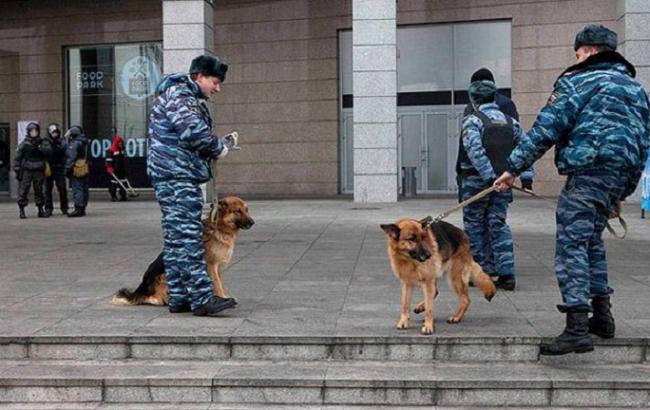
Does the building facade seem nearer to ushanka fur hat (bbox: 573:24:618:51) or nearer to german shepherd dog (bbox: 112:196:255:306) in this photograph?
german shepherd dog (bbox: 112:196:255:306)

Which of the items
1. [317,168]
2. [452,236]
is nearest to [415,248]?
[452,236]

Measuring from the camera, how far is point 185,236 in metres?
6.42

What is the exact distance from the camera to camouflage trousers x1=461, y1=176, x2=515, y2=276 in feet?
25.4

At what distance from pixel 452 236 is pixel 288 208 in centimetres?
1314

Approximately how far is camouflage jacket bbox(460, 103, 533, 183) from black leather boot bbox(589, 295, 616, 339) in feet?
6.39

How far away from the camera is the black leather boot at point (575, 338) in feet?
17.8

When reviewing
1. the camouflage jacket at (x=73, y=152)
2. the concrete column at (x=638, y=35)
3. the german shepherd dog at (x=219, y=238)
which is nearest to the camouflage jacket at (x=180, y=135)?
the german shepherd dog at (x=219, y=238)

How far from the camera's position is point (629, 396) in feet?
17.0

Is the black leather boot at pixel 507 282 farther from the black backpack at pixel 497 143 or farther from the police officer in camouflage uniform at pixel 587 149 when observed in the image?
the police officer in camouflage uniform at pixel 587 149

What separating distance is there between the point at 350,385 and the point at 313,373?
12.8 inches

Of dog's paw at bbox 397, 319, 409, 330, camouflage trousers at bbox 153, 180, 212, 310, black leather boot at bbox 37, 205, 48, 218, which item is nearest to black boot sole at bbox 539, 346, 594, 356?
dog's paw at bbox 397, 319, 409, 330

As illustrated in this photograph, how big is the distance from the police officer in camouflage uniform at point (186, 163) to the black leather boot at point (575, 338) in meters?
2.61

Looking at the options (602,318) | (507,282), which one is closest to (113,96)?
(507,282)

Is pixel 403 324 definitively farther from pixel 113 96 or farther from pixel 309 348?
pixel 113 96
